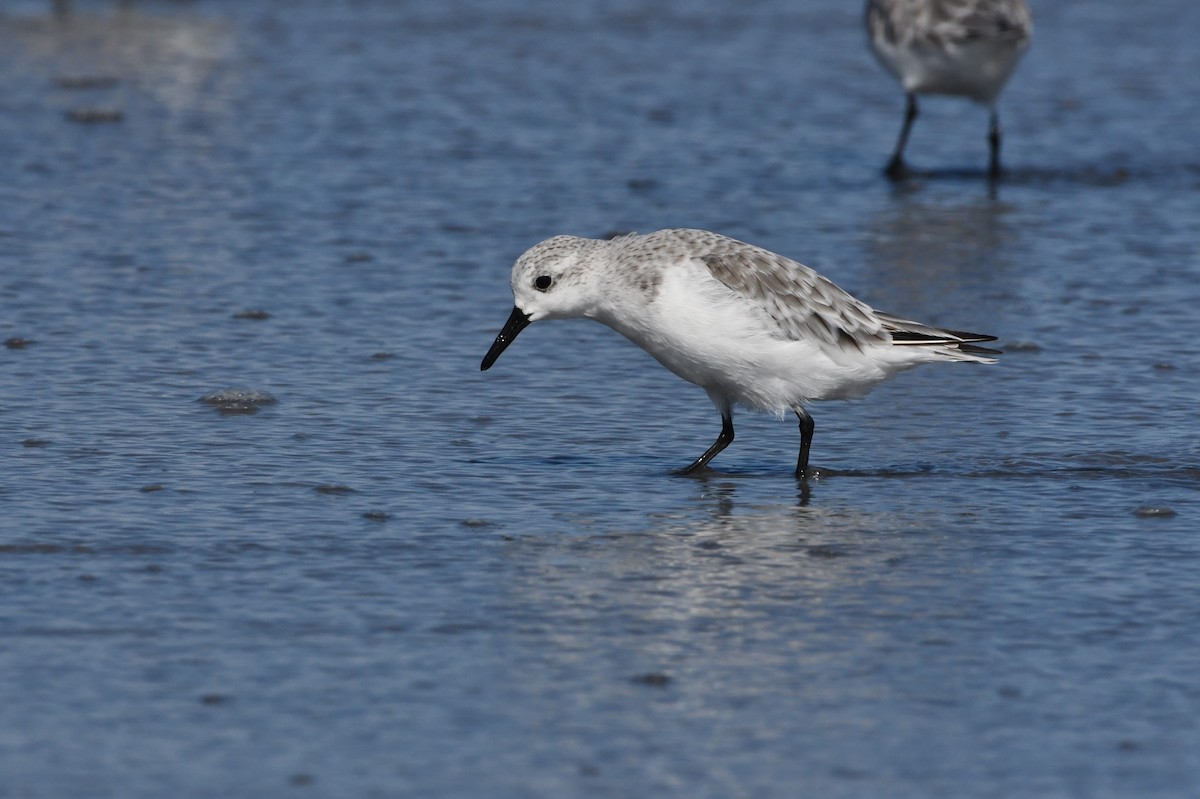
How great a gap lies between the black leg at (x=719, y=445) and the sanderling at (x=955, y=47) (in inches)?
301

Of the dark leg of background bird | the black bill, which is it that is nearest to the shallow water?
the dark leg of background bird

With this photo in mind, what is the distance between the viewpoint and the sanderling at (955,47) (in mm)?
15898

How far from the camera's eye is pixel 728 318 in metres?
7.93

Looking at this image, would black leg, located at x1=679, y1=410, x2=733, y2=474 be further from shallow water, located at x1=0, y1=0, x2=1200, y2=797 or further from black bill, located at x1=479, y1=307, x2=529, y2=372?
black bill, located at x1=479, y1=307, x2=529, y2=372

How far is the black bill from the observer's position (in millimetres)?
8203

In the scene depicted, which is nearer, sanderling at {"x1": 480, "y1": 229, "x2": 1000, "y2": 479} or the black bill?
sanderling at {"x1": 480, "y1": 229, "x2": 1000, "y2": 479}

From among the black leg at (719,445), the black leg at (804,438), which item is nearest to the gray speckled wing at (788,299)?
the black leg at (804,438)

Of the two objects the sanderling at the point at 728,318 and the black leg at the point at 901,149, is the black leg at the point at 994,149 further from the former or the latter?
the sanderling at the point at 728,318

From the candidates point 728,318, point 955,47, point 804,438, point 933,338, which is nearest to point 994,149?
point 955,47

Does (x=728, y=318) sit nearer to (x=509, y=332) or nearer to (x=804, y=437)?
(x=804, y=437)

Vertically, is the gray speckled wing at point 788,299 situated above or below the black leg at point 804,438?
above

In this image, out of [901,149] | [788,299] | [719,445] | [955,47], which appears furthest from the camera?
[955,47]

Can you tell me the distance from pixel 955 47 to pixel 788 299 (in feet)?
27.7

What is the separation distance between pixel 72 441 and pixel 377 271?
3.78 meters
